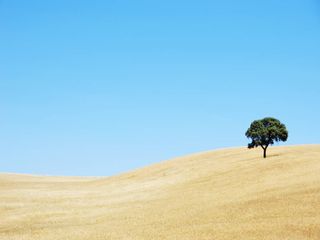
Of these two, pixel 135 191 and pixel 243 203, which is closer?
pixel 243 203

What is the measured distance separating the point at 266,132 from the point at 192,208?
99.3 ft

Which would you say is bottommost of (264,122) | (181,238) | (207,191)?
(181,238)

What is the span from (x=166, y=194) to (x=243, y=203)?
39.4 ft

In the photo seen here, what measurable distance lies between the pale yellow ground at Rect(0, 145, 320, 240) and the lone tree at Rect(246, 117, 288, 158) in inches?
350

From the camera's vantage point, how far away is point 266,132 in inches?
2263

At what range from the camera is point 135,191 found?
147 ft

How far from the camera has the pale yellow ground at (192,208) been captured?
72.3 ft

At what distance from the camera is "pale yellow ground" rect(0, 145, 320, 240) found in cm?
2203

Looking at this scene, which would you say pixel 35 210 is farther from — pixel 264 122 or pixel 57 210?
pixel 264 122

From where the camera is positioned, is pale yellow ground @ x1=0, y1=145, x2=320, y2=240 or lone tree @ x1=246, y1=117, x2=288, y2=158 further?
lone tree @ x1=246, y1=117, x2=288, y2=158

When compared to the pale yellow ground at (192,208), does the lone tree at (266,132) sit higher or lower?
higher

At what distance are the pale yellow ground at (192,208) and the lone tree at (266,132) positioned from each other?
8.90 meters

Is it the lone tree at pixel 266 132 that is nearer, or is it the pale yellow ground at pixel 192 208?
the pale yellow ground at pixel 192 208

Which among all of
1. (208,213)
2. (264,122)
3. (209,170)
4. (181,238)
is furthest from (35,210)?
(264,122)
